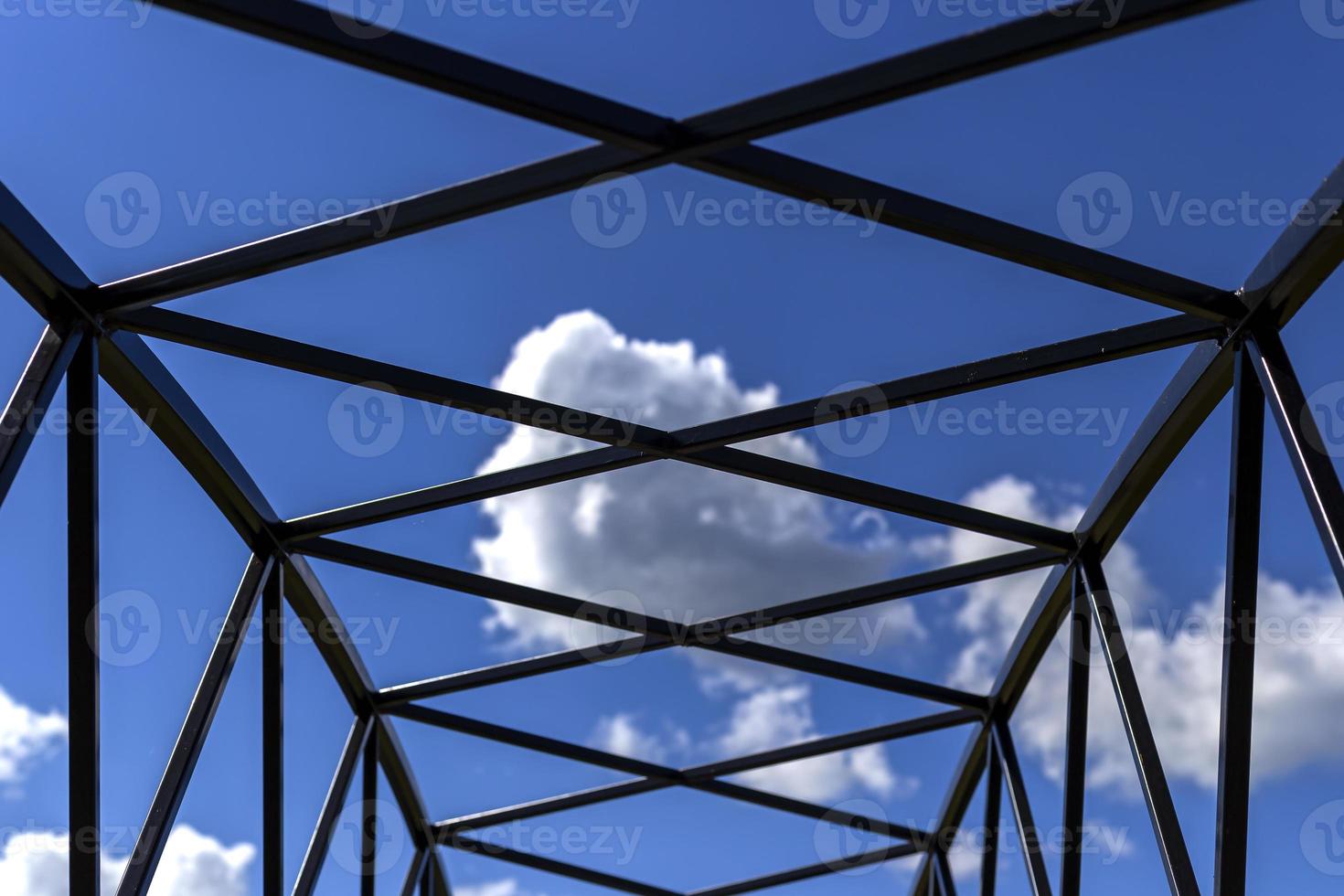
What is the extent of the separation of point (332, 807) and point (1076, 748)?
38.2 feet

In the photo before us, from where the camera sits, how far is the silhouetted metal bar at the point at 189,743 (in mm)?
12656

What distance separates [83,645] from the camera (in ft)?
35.2

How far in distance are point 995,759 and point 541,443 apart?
34.8ft

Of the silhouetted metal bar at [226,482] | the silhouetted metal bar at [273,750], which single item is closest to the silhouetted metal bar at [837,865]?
the silhouetted metal bar at [226,482]

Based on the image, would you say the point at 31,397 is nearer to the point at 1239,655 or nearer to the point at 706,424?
the point at 706,424

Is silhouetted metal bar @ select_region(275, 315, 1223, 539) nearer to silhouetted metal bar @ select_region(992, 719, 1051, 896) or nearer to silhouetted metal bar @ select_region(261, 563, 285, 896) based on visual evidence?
silhouetted metal bar @ select_region(261, 563, 285, 896)

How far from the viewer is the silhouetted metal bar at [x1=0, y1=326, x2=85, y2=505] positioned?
997 centimetres

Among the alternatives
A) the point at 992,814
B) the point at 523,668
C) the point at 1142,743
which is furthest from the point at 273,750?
the point at 992,814

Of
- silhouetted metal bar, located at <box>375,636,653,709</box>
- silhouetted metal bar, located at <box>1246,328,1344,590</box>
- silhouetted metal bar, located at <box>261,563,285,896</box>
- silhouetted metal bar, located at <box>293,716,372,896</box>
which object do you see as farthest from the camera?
silhouetted metal bar, located at <box>375,636,653,709</box>

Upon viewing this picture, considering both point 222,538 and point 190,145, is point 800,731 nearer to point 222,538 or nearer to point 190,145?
point 222,538

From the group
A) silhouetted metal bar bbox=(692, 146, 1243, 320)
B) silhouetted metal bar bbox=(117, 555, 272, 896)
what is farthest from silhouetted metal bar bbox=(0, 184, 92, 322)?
silhouetted metal bar bbox=(692, 146, 1243, 320)

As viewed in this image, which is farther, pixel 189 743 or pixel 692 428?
pixel 692 428

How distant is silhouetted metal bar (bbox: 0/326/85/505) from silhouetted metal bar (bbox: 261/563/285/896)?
5.81 m

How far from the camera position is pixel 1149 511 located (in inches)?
603
